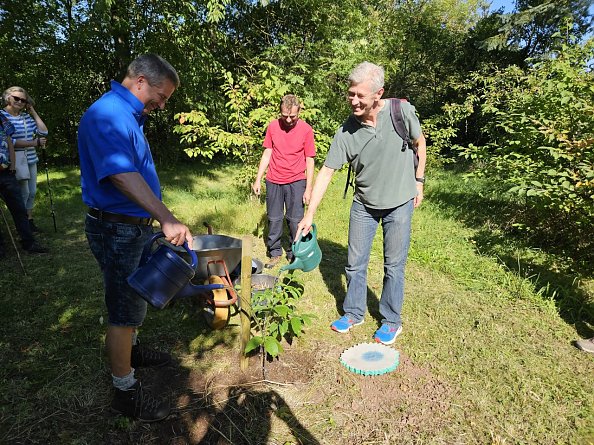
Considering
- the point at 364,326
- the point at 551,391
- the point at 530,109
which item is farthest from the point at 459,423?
the point at 530,109

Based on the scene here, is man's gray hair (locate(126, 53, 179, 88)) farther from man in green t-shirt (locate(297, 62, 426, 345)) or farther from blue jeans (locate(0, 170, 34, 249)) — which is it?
blue jeans (locate(0, 170, 34, 249))

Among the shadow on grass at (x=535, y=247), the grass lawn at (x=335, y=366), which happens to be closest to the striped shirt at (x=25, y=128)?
the grass lawn at (x=335, y=366)

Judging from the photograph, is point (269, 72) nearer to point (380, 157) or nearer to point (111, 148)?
point (380, 157)

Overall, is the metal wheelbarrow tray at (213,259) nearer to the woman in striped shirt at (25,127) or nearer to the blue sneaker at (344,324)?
the blue sneaker at (344,324)

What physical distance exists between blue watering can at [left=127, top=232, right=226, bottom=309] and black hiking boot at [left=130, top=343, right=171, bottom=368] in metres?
0.92

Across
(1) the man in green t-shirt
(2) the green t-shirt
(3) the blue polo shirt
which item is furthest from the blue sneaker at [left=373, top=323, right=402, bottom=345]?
(3) the blue polo shirt

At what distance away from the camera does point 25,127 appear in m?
4.43

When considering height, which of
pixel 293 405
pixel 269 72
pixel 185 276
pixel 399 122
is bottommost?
pixel 293 405

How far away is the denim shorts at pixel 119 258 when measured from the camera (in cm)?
185

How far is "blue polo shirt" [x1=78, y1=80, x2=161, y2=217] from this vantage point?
1.66 m

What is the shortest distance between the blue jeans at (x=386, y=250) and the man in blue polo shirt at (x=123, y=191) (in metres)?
1.36

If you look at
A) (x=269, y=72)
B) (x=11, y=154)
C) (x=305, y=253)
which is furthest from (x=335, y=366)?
(x=269, y=72)

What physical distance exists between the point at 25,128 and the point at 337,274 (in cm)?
385

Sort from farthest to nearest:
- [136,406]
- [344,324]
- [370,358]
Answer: [344,324] < [370,358] < [136,406]
